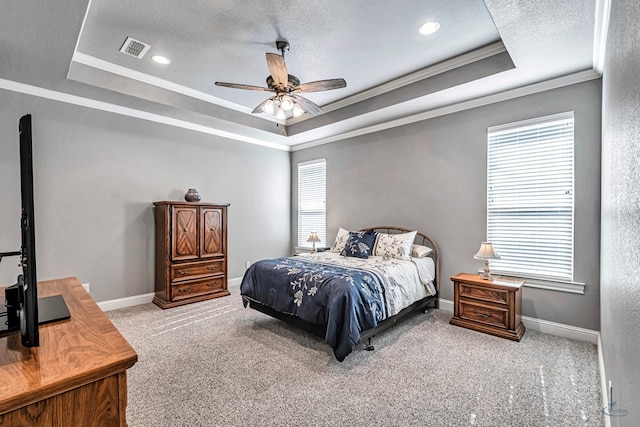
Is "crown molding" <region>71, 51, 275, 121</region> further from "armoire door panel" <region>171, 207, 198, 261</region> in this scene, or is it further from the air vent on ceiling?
"armoire door panel" <region>171, 207, 198, 261</region>

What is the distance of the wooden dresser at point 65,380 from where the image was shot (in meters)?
0.80

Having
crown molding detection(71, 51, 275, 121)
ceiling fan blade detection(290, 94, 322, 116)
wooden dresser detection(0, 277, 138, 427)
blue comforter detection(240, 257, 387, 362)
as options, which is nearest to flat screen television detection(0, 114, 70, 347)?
wooden dresser detection(0, 277, 138, 427)

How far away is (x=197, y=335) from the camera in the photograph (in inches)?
130

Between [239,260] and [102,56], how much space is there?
3.56 metres

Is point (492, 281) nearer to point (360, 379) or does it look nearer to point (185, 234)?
point (360, 379)

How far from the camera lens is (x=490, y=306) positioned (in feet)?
10.9

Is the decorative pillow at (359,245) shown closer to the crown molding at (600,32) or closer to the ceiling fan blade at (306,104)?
the ceiling fan blade at (306,104)

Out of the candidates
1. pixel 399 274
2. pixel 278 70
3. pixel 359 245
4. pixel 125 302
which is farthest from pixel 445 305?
pixel 125 302

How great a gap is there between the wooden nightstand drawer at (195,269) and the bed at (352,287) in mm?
1261

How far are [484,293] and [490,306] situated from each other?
145 millimetres

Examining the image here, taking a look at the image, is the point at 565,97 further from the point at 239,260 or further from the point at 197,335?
the point at 239,260

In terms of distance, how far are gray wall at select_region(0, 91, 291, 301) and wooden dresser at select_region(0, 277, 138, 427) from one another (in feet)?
11.1

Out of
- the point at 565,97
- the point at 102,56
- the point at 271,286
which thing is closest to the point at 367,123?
the point at 565,97

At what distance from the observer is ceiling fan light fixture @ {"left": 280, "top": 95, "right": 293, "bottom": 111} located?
10.3 feet
